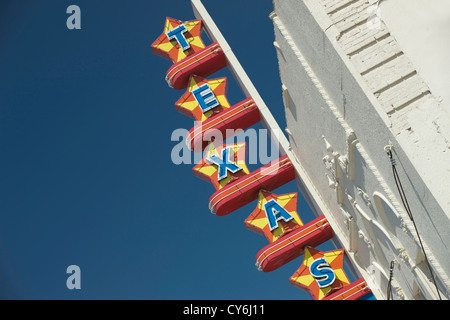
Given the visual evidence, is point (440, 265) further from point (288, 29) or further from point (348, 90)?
point (288, 29)

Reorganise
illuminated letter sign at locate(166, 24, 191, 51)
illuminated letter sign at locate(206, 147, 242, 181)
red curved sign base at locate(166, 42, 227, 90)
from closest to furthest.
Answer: illuminated letter sign at locate(206, 147, 242, 181), red curved sign base at locate(166, 42, 227, 90), illuminated letter sign at locate(166, 24, 191, 51)

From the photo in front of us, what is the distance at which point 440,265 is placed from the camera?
13.1 metres

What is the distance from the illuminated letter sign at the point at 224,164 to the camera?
23.0 meters

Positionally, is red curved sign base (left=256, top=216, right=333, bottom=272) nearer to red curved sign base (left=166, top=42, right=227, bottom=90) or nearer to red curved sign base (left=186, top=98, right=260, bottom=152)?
red curved sign base (left=186, top=98, right=260, bottom=152)

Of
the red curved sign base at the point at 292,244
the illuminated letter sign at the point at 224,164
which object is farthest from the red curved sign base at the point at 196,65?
the red curved sign base at the point at 292,244

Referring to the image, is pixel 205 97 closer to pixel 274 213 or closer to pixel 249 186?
pixel 249 186

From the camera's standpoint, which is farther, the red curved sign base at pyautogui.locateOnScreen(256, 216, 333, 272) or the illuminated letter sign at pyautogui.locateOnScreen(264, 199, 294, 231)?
the illuminated letter sign at pyautogui.locateOnScreen(264, 199, 294, 231)

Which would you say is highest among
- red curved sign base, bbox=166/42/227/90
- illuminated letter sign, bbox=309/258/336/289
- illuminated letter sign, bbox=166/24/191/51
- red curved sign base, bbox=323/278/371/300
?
illuminated letter sign, bbox=166/24/191/51

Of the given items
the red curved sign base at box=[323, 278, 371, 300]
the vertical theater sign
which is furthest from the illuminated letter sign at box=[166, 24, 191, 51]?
the red curved sign base at box=[323, 278, 371, 300]

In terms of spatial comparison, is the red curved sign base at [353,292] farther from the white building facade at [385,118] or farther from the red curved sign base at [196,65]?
the red curved sign base at [196,65]

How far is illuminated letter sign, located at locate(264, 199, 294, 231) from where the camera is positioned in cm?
2225
